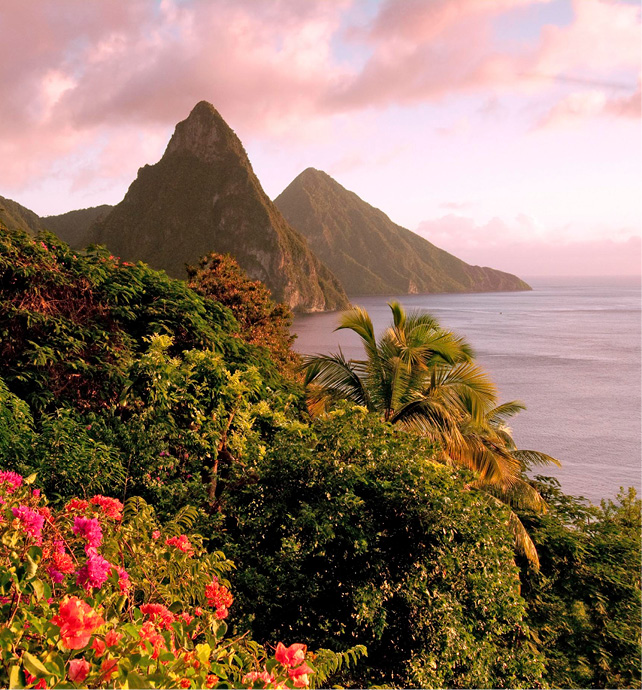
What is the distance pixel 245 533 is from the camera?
213 inches

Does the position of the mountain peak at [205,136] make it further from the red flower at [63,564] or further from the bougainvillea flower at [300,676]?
the bougainvillea flower at [300,676]

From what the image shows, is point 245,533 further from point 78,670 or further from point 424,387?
point 424,387

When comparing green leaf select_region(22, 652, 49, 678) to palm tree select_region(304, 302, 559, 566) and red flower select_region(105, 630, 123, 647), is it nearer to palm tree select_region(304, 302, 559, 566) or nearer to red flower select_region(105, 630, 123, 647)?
red flower select_region(105, 630, 123, 647)

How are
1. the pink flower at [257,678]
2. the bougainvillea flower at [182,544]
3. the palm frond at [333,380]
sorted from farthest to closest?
1. the palm frond at [333,380]
2. the bougainvillea flower at [182,544]
3. the pink flower at [257,678]

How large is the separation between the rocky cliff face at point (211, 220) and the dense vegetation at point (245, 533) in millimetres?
146129

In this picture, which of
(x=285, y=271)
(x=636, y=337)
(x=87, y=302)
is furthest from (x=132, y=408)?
(x=285, y=271)

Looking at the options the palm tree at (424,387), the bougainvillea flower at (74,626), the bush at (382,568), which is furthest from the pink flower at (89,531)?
the palm tree at (424,387)

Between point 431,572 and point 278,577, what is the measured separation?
1388 millimetres

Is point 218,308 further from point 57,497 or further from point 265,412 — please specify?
point 57,497

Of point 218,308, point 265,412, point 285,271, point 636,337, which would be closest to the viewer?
point 265,412

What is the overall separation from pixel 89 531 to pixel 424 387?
7811 millimetres

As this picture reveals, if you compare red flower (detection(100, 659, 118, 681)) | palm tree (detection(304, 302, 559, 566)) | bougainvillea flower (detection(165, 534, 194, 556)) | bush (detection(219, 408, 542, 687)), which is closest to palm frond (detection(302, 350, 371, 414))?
palm tree (detection(304, 302, 559, 566))

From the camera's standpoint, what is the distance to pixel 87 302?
8695 millimetres

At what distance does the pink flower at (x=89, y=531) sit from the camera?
2678mm
